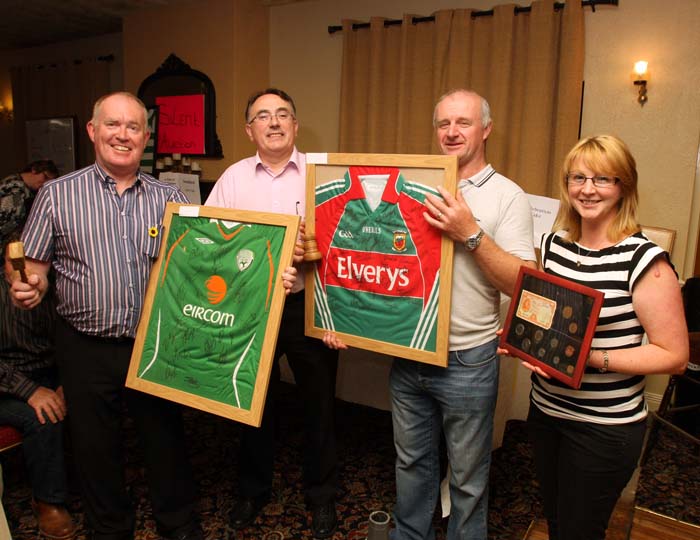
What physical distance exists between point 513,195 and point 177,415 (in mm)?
1401

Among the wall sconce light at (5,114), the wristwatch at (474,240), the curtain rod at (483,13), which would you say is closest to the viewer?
the wristwatch at (474,240)

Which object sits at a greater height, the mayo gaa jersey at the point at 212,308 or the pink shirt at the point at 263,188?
the pink shirt at the point at 263,188

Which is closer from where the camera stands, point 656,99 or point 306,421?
point 306,421

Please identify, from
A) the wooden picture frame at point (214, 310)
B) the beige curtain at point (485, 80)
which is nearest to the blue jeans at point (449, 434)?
the wooden picture frame at point (214, 310)

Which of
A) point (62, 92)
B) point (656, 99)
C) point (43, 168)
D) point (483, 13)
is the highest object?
point (483, 13)

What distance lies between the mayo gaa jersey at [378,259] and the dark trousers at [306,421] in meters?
0.23

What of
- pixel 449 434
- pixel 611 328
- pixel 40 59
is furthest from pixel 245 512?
pixel 40 59

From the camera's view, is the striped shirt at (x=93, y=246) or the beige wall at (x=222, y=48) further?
the beige wall at (x=222, y=48)

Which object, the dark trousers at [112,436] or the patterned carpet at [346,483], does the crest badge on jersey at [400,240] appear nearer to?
the dark trousers at [112,436]

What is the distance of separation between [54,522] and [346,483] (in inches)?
46.8

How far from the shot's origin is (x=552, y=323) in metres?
1.31

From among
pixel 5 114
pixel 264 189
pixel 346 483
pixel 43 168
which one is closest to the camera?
pixel 264 189

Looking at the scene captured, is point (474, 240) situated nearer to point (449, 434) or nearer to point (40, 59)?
point (449, 434)

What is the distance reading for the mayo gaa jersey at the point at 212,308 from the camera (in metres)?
1.66
